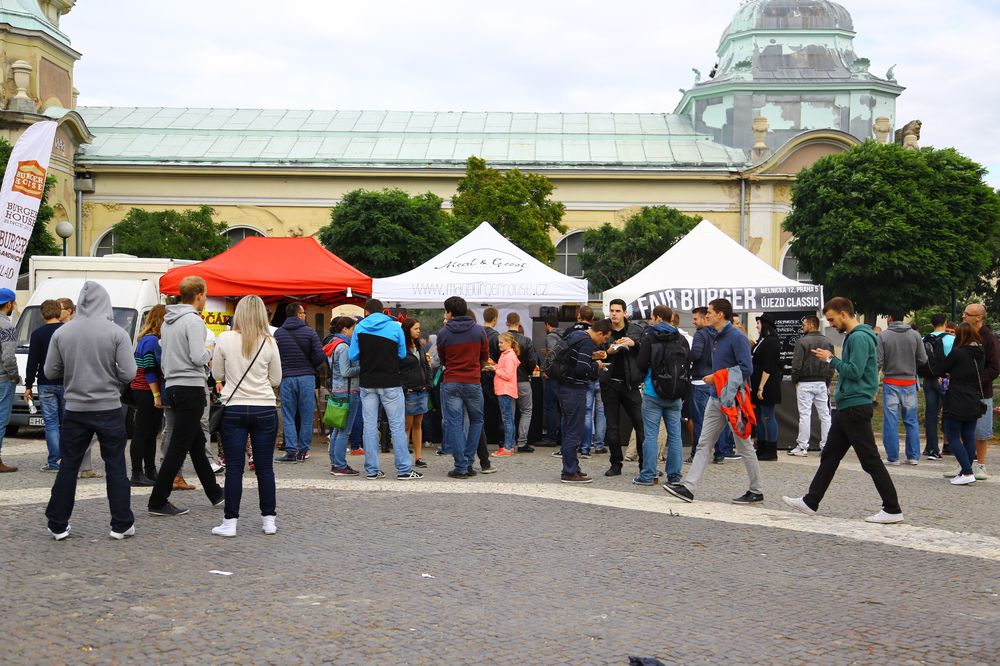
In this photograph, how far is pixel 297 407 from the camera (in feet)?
44.1

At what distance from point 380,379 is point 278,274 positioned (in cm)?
512

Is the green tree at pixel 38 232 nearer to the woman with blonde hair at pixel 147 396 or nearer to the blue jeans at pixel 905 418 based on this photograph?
the woman with blonde hair at pixel 147 396

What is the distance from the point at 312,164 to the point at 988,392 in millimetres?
40823

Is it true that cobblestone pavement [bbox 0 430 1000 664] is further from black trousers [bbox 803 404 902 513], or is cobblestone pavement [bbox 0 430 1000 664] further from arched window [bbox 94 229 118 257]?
arched window [bbox 94 229 118 257]

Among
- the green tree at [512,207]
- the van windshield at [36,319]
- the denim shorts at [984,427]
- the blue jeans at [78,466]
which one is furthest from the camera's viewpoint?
the green tree at [512,207]

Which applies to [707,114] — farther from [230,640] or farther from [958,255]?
[230,640]

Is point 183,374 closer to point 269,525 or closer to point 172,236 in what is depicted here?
point 269,525

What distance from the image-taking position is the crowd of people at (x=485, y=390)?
802cm

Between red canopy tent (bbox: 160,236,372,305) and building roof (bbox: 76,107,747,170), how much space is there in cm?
3377

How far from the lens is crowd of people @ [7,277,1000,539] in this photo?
8.02m

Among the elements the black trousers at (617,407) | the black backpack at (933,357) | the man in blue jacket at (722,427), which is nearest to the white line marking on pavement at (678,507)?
the man in blue jacket at (722,427)

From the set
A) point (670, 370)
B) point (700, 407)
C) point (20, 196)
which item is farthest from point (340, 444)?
point (20, 196)

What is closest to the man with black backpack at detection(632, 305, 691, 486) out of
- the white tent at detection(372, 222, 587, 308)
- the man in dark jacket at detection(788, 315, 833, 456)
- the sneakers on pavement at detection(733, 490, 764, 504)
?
the sneakers on pavement at detection(733, 490, 764, 504)

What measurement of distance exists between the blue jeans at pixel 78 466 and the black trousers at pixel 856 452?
17.6ft
